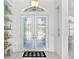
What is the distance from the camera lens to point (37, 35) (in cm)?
1059

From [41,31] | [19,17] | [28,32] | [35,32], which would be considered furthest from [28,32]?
[19,17]

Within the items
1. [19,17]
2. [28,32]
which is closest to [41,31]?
[28,32]

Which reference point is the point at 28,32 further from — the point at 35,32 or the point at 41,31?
the point at 41,31

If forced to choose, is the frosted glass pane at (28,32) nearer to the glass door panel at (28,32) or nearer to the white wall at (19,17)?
the glass door panel at (28,32)

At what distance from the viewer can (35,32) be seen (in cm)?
1059

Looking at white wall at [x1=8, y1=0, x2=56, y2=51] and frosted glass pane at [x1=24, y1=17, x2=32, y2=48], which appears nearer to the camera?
white wall at [x1=8, y1=0, x2=56, y2=51]

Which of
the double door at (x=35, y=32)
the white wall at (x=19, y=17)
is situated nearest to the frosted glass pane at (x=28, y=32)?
the double door at (x=35, y=32)

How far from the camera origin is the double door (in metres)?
10.5

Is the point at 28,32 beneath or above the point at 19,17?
beneath

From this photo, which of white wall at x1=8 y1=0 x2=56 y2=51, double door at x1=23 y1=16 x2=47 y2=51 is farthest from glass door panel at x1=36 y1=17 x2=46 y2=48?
white wall at x1=8 y1=0 x2=56 y2=51

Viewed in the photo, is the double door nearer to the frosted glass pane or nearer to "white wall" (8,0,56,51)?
the frosted glass pane

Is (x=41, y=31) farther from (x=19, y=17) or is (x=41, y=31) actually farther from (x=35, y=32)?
(x=19, y=17)

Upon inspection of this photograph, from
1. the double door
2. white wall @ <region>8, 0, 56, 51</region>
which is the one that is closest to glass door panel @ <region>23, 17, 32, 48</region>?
the double door

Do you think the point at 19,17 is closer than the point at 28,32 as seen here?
Yes
